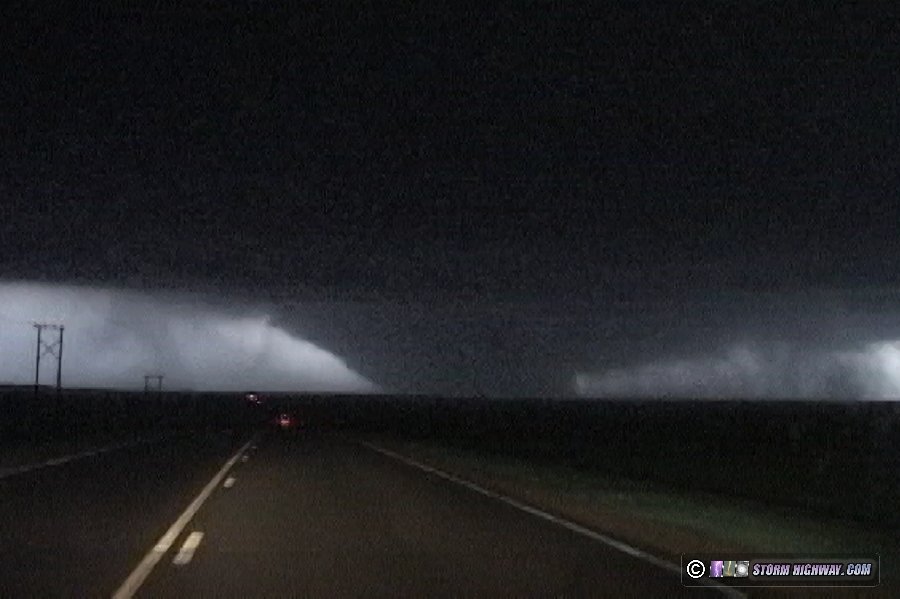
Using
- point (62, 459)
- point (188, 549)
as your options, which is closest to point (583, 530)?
point (188, 549)

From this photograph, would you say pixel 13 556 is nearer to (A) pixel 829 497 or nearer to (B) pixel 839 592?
(B) pixel 839 592

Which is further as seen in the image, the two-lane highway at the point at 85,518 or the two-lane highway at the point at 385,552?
the two-lane highway at the point at 85,518

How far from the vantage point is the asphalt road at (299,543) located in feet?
41.2

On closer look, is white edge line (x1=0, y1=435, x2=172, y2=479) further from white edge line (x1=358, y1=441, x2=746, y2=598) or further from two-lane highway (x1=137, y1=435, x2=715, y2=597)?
white edge line (x1=358, y1=441, x2=746, y2=598)

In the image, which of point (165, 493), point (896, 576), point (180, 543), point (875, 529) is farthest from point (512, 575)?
point (165, 493)

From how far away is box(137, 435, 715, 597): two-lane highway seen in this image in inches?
489

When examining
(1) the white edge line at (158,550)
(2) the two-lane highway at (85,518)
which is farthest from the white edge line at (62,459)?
(1) the white edge line at (158,550)

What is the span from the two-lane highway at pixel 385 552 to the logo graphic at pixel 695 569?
8.4 inches

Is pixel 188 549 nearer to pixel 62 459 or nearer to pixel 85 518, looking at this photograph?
pixel 85 518

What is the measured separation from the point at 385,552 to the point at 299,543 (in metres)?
1.48

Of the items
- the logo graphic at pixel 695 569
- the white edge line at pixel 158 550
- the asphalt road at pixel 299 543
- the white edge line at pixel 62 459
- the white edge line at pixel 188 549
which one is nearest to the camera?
the white edge line at pixel 158 550

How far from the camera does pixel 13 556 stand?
586 inches

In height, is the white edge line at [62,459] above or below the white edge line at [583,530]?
below

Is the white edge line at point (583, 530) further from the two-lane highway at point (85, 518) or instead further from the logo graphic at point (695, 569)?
the two-lane highway at point (85, 518)
